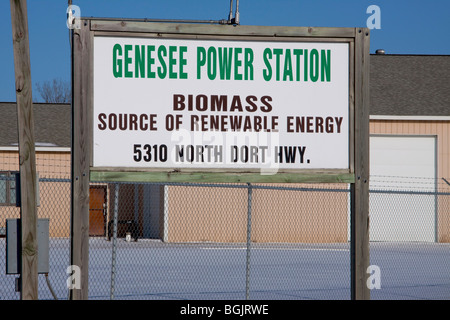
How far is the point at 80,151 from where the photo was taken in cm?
721

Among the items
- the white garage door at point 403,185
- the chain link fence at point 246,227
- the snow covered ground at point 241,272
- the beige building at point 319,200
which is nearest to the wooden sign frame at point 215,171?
the snow covered ground at point 241,272

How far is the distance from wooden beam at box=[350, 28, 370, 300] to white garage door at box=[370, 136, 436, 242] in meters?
24.8

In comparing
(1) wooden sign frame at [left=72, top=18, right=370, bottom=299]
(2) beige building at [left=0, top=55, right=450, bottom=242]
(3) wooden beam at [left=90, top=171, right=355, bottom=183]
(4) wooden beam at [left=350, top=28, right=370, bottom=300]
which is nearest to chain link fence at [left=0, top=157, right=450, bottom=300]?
(2) beige building at [left=0, top=55, right=450, bottom=242]

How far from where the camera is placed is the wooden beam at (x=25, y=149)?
781 cm

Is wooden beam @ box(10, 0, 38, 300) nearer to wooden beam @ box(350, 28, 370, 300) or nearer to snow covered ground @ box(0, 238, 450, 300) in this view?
Result: wooden beam @ box(350, 28, 370, 300)

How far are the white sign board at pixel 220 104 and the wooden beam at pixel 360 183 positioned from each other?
0.39 feet

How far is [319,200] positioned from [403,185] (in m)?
4.34

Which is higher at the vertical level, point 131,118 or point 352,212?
point 131,118

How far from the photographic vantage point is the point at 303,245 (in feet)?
104

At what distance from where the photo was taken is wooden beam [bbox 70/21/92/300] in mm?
7172

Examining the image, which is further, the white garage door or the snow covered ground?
the white garage door
